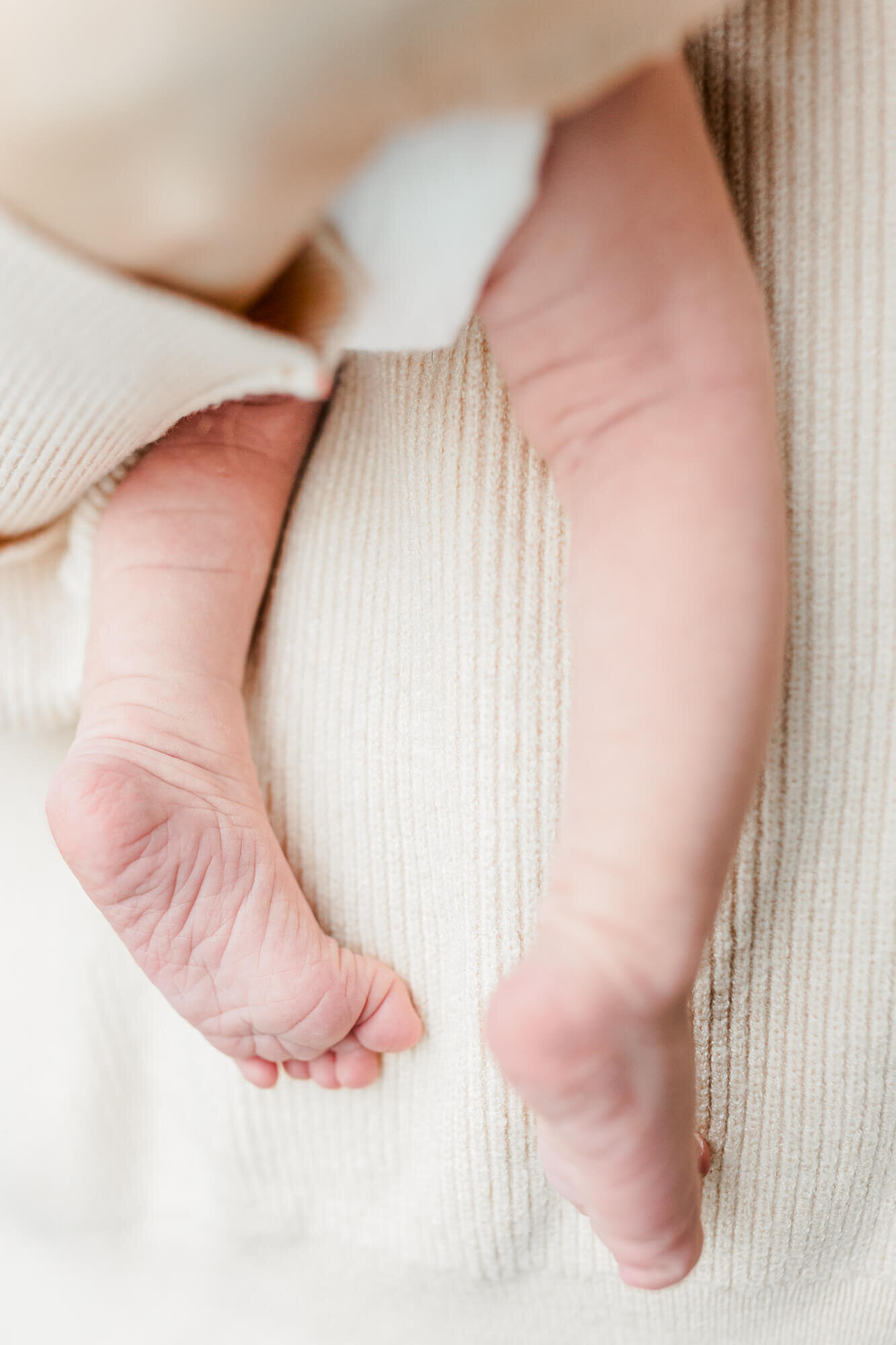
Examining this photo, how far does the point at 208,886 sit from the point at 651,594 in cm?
27

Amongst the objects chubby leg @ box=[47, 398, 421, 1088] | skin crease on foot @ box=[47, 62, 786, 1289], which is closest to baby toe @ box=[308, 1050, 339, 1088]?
chubby leg @ box=[47, 398, 421, 1088]

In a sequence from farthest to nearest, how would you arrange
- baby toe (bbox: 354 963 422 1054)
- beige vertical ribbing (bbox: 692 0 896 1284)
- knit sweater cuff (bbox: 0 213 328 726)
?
baby toe (bbox: 354 963 422 1054), beige vertical ribbing (bbox: 692 0 896 1284), knit sweater cuff (bbox: 0 213 328 726)

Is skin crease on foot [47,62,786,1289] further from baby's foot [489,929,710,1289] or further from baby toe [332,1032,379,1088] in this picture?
baby toe [332,1032,379,1088]

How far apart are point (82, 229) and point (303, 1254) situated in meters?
0.62

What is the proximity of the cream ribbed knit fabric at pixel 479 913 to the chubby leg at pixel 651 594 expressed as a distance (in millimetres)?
97

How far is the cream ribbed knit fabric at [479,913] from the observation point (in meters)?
0.45

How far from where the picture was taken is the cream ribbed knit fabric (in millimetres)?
446

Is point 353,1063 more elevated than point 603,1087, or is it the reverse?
point 603,1087

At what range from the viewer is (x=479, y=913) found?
1.72 ft

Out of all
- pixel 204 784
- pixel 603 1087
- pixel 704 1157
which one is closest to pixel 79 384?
pixel 204 784

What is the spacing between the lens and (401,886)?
1.88ft

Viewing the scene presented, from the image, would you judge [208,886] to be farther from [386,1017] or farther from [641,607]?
[641,607]

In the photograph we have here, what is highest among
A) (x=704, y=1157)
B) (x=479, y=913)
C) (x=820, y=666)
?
(x=820, y=666)

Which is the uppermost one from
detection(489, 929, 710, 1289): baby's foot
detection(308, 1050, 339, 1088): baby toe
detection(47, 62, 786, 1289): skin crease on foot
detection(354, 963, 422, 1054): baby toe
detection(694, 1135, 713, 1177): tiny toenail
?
detection(47, 62, 786, 1289): skin crease on foot
